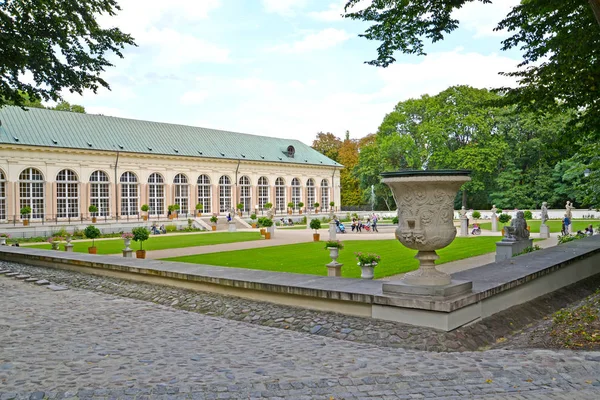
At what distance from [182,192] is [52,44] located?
3438 centimetres

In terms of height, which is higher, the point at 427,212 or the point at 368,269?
the point at 427,212

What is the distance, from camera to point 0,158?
36156mm

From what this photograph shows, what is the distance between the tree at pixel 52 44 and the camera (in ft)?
41.1

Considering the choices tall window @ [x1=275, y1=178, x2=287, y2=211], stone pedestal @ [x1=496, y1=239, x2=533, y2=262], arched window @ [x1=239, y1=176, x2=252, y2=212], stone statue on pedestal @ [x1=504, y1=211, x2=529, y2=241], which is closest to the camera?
stone pedestal @ [x1=496, y1=239, x2=533, y2=262]

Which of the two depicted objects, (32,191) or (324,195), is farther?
(324,195)

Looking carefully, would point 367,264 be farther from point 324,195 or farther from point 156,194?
point 324,195

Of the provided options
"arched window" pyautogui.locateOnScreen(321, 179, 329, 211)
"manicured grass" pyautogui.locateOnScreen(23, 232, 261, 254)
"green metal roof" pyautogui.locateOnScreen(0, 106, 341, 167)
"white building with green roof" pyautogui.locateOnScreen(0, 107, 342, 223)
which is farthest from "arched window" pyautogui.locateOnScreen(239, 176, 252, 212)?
"manicured grass" pyautogui.locateOnScreen(23, 232, 261, 254)

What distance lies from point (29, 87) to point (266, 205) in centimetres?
3733

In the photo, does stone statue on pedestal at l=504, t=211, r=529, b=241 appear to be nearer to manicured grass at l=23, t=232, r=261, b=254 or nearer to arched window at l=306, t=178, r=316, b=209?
manicured grass at l=23, t=232, r=261, b=254

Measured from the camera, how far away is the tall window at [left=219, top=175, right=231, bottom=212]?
5075cm

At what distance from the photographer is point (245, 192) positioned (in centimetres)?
5275

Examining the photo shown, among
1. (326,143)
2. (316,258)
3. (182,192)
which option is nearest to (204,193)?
(182,192)

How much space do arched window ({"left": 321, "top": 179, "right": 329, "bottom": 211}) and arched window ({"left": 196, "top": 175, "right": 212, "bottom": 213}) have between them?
1510cm

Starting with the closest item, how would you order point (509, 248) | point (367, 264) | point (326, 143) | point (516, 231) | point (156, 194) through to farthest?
point (367, 264)
point (509, 248)
point (516, 231)
point (156, 194)
point (326, 143)
